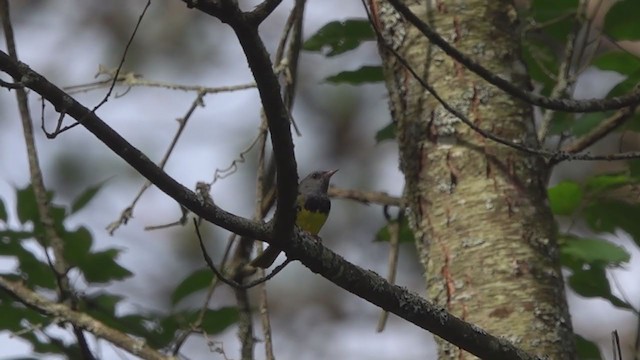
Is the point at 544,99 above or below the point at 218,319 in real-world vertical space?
above

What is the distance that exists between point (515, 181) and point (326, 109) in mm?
5832

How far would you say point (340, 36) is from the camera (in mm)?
Result: 3340

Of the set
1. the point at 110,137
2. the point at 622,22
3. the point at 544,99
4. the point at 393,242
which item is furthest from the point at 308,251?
the point at 622,22

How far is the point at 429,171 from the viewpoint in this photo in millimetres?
3088

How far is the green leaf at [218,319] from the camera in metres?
3.39

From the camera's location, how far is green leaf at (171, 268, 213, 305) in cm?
343

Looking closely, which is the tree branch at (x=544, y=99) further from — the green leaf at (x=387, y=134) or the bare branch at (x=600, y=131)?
the green leaf at (x=387, y=134)

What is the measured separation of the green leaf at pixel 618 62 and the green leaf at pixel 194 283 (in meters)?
1.35

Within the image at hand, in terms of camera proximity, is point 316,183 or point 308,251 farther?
point 316,183

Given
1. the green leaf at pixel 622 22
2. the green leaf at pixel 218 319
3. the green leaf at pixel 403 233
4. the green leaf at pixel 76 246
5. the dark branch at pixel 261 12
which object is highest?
the green leaf at pixel 622 22

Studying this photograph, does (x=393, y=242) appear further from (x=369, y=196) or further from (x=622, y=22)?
(x=622, y=22)

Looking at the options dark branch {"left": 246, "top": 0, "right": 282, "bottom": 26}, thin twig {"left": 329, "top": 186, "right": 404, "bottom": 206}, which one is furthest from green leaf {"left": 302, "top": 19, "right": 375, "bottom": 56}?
dark branch {"left": 246, "top": 0, "right": 282, "bottom": 26}

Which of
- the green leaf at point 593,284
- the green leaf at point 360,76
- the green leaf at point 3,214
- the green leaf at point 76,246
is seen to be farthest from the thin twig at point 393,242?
the green leaf at point 3,214

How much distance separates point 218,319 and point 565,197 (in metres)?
1.13
